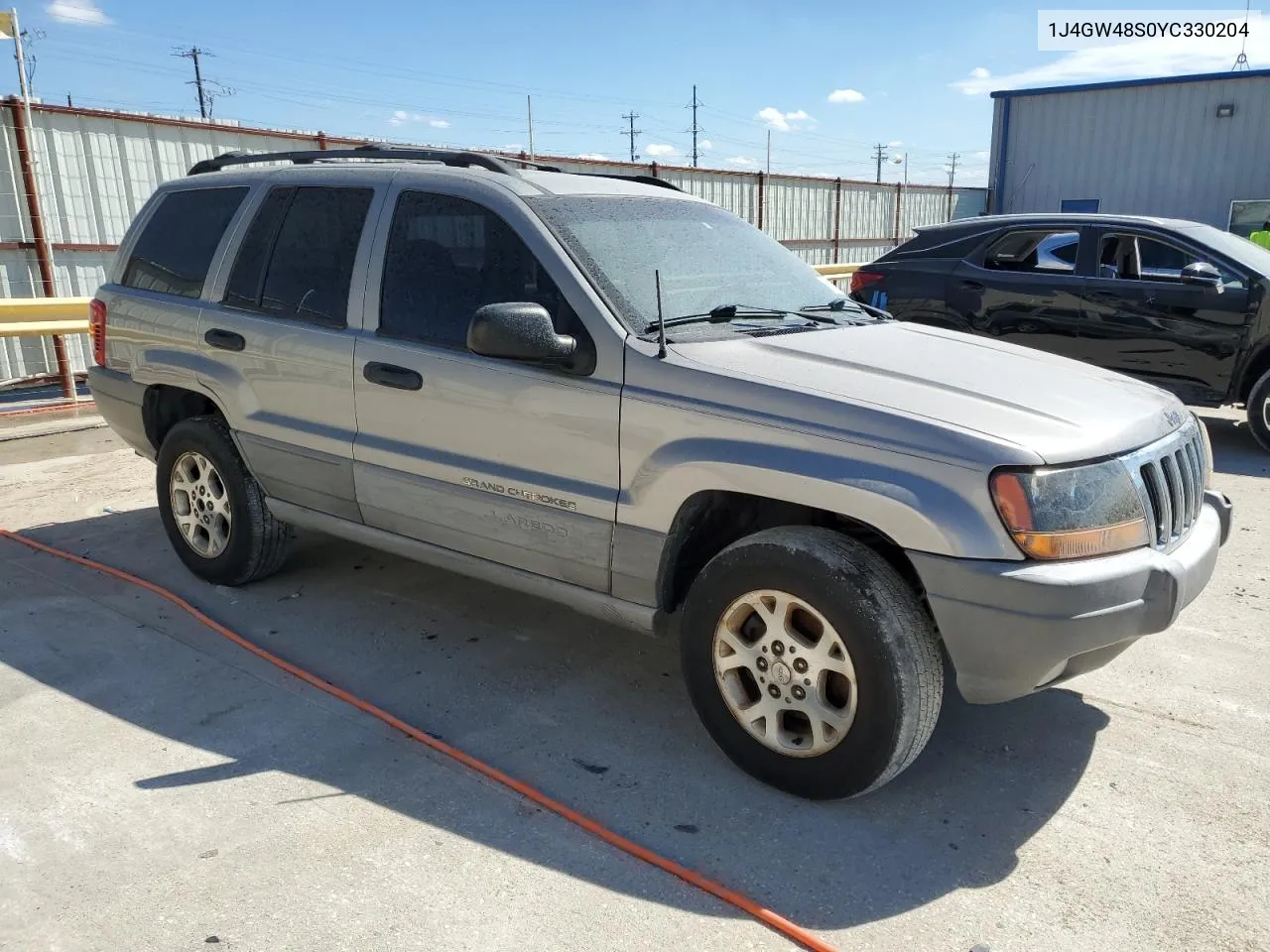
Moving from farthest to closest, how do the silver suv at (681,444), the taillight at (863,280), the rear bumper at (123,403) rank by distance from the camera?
1. the taillight at (863,280)
2. the rear bumper at (123,403)
3. the silver suv at (681,444)

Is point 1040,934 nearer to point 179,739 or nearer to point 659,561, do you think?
point 659,561

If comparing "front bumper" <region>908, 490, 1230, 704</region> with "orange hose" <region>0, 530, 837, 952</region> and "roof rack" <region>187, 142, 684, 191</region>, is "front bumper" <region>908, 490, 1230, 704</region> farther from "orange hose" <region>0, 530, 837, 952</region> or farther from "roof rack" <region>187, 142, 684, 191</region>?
"roof rack" <region>187, 142, 684, 191</region>

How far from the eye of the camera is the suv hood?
278 centimetres

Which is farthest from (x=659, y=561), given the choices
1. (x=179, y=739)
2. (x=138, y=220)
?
(x=138, y=220)

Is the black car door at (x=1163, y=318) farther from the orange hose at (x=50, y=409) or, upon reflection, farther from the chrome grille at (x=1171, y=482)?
the orange hose at (x=50, y=409)

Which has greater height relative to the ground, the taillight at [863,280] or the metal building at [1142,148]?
the metal building at [1142,148]

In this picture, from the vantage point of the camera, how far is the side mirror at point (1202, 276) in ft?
23.5

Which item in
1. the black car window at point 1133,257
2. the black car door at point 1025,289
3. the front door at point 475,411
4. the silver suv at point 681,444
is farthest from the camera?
the black car door at point 1025,289

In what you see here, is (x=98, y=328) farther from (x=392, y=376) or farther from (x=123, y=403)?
(x=392, y=376)

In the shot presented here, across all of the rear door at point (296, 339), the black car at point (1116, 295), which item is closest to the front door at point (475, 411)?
the rear door at point (296, 339)

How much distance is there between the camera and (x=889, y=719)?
277cm

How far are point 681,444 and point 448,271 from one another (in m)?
1.25

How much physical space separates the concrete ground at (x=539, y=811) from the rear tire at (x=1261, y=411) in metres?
3.50

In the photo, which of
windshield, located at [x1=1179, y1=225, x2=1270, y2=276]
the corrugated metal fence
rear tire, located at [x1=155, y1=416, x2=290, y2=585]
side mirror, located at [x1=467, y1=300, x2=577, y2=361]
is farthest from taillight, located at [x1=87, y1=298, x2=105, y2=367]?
windshield, located at [x1=1179, y1=225, x2=1270, y2=276]
